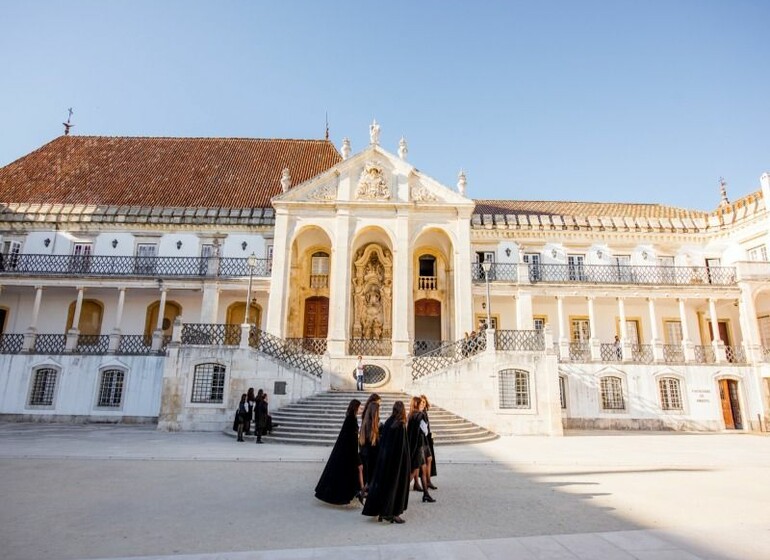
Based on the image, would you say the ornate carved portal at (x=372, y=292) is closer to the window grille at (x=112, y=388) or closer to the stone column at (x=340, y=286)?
the stone column at (x=340, y=286)

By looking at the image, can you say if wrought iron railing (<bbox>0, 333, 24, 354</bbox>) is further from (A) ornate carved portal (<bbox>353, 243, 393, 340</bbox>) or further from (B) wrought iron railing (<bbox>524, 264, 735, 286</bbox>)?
(B) wrought iron railing (<bbox>524, 264, 735, 286</bbox>)

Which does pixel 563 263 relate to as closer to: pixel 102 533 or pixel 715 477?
pixel 715 477

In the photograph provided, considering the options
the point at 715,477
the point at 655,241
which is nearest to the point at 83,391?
the point at 715,477

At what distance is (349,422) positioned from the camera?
6020 mm

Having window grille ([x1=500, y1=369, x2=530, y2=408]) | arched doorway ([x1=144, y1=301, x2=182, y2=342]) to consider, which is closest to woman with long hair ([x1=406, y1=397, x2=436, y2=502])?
window grille ([x1=500, y1=369, x2=530, y2=408])

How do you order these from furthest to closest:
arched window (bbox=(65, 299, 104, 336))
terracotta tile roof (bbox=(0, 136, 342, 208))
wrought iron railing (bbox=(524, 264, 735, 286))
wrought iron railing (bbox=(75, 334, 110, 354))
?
terracotta tile roof (bbox=(0, 136, 342, 208)) < wrought iron railing (bbox=(524, 264, 735, 286)) < arched window (bbox=(65, 299, 104, 336)) < wrought iron railing (bbox=(75, 334, 110, 354))

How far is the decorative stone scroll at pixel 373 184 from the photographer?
20234 millimetres

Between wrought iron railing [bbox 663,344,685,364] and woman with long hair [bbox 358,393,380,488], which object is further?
wrought iron railing [bbox 663,344,685,364]

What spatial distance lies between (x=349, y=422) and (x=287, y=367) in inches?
403

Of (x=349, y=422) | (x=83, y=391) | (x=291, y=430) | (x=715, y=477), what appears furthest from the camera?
(x=83, y=391)

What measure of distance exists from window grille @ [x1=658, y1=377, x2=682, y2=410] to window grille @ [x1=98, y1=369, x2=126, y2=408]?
76.5ft

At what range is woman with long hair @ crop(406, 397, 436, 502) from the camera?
21.7 ft

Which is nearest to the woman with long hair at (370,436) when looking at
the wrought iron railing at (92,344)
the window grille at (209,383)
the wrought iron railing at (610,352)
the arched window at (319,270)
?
the window grille at (209,383)

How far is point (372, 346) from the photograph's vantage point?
1925 cm
